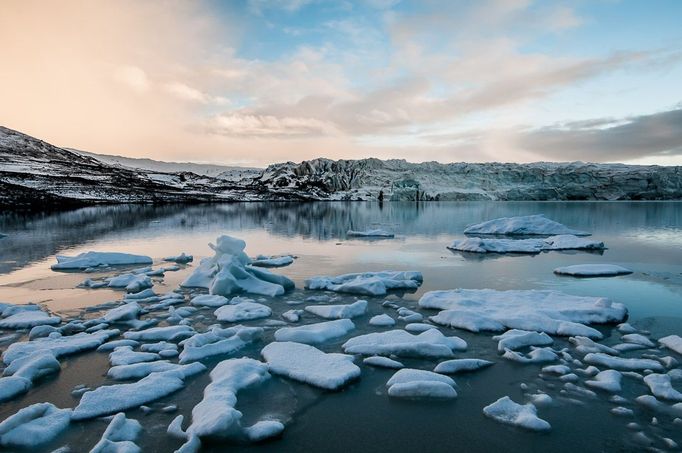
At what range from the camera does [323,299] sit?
26.2ft

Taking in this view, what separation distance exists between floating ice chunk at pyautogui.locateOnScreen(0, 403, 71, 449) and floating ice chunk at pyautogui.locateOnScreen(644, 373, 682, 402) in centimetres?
549

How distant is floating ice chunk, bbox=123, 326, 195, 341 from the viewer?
5676 mm

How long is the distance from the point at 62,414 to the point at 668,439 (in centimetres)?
508

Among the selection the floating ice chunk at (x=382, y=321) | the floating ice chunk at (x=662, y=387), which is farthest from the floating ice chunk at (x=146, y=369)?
the floating ice chunk at (x=662, y=387)

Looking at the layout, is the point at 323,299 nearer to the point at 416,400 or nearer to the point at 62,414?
the point at 416,400

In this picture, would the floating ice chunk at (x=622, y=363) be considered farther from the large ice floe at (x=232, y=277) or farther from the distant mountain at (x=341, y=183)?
the distant mountain at (x=341, y=183)

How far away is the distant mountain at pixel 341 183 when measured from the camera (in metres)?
63.9

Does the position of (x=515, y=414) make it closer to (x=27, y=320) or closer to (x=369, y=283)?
(x=369, y=283)

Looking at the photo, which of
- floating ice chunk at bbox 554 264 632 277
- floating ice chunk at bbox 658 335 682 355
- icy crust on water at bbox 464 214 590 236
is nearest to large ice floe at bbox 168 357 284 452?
floating ice chunk at bbox 658 335 682 355

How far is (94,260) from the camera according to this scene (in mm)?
11875

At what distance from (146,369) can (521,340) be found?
4631mm

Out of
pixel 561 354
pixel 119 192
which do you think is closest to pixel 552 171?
pixel 119 192

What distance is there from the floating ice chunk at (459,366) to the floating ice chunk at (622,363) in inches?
51.8

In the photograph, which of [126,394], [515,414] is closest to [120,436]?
[126,394]
